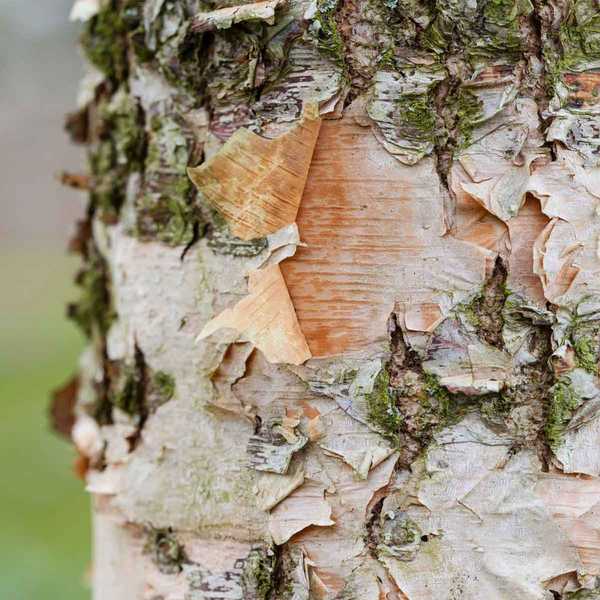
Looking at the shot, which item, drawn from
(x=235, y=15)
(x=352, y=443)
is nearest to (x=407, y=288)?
(x=352, y=443)

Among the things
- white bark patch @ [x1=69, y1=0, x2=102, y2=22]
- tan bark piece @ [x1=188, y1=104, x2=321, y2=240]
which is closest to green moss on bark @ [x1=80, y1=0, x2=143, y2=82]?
white bark patch @ [x1=69, y1=0, x2=102, y2=22]

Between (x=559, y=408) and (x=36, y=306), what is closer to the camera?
(x=559, y=408)

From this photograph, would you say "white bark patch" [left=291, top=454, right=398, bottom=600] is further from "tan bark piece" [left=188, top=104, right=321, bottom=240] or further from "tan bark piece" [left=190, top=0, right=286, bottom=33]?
"tan bark piece" [left=190, top=0, right=286, bottom=33]

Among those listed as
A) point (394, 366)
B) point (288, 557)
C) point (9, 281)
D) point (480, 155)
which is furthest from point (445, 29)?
point (9, 281)

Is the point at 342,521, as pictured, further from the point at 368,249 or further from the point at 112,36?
the point at 112,36

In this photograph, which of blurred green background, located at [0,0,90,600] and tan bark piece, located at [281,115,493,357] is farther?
blurred green background, located at [0,0,90,600]

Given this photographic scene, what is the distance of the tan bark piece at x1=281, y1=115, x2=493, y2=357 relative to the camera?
76 centimetres

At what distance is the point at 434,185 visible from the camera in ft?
2.48

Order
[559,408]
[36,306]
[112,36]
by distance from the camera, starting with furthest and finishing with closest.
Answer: [36,306] → [112,36] → [559,408]

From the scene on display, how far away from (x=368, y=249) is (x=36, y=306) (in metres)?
9.73

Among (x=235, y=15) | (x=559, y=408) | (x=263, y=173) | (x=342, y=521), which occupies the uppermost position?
(x=235, y=15)

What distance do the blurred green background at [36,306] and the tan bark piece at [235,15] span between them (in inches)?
21.4

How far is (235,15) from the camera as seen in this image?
0.77m

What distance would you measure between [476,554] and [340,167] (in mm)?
394
